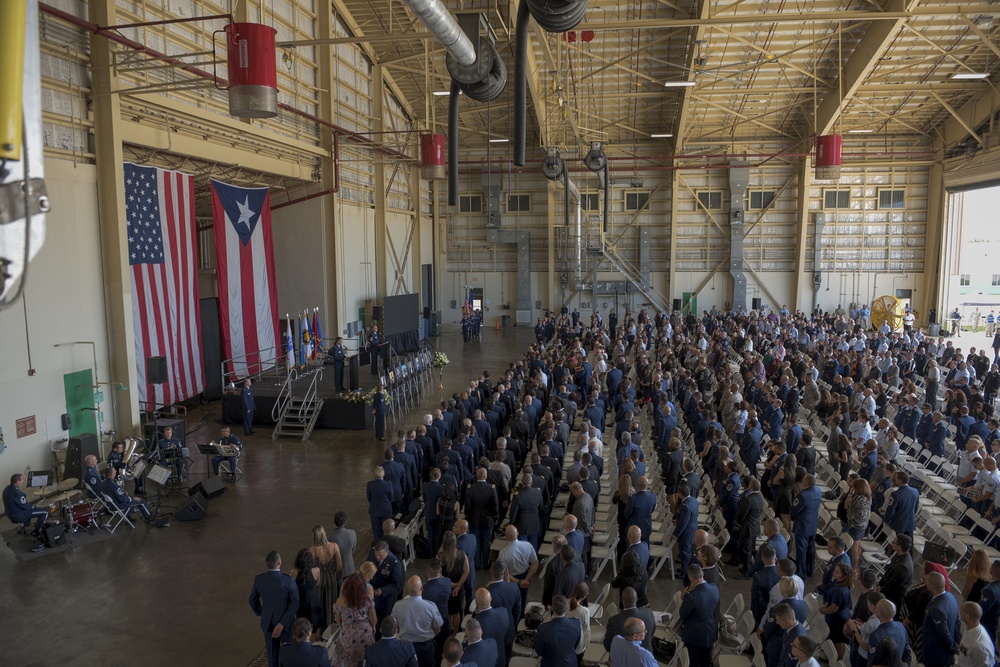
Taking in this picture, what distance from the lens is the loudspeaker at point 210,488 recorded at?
10076 millimetres

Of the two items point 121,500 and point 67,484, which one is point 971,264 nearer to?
point 121,500

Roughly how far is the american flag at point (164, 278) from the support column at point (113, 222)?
522 millimetres

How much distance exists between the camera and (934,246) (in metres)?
28.3

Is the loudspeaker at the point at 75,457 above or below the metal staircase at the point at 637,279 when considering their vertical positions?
below

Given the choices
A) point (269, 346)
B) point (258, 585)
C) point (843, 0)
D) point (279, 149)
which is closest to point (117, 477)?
point (258, 585)

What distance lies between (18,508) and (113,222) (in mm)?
5113

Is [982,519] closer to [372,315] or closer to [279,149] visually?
[279,149]

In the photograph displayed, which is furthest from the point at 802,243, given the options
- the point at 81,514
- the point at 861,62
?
the point at 81,514

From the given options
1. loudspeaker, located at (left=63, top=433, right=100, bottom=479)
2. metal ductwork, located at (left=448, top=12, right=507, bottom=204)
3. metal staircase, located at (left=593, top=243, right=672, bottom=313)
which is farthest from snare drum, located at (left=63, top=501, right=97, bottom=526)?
metal staircase, located at (left=593, top=243, right=672, bottom=313)

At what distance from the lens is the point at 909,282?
96.4ft

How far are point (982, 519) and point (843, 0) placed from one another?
1730 centimetres

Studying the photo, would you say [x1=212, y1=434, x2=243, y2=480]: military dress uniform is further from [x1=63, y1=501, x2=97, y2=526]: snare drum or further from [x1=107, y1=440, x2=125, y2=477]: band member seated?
[x1=63, y1=501, x2=97, y2=526]: snare drum

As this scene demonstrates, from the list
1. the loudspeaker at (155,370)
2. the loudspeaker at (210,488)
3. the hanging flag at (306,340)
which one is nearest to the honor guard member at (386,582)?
the loudspeaker at (210,488)

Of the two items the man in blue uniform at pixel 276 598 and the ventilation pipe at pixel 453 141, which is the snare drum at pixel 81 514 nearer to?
the man in blue uniform at pixel 276 598
